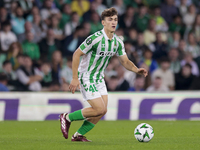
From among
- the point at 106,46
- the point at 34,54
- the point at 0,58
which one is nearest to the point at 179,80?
the point at 34,54

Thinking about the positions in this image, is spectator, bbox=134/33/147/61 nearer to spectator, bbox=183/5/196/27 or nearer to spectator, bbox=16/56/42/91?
spectator, bbox=183/5/196/27

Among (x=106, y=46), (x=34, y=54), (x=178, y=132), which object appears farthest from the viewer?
(x=34, y=54)

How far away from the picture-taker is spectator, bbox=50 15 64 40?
46.9 feet

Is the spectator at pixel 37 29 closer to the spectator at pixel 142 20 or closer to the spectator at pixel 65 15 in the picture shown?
the spectator at pixel 65 15

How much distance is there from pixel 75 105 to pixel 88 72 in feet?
17.7

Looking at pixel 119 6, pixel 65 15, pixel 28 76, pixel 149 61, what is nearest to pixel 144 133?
pixel 28 76

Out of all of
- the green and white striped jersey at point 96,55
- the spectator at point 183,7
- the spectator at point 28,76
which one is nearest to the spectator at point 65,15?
the spectator at point 28,76

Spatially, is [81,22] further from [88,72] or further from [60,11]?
[88,72]

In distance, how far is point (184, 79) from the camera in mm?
13773

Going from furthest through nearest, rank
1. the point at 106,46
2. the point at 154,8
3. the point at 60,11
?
the point at 154,8, the point at 60,11, the point at 106,46

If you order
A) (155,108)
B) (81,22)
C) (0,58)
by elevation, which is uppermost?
(81,22)

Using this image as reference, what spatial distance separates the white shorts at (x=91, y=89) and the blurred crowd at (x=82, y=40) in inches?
226

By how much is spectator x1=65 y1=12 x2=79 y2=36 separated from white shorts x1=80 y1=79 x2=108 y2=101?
7709mm

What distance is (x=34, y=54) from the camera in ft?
44.6
